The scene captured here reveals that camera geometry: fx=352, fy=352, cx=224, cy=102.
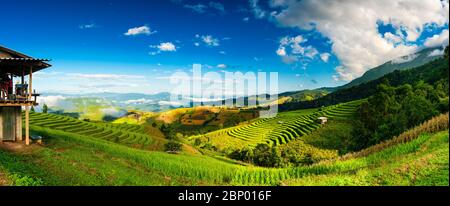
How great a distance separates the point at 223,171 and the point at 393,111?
1778 cm

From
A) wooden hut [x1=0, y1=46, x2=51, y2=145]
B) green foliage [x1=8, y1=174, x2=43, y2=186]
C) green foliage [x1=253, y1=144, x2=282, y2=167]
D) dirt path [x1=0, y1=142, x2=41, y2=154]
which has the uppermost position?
wooden hut [x1=0, y1=46, x2=51, y2=145]

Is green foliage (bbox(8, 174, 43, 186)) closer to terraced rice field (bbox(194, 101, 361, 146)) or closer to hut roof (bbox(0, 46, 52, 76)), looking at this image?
hut roof (bbox(0, 46, 52, 76))

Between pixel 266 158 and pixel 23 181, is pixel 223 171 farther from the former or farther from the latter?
pixel 266 158

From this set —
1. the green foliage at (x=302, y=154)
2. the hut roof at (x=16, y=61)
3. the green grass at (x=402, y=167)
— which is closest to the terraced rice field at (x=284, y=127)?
the green foliage at (x=302, y=154)

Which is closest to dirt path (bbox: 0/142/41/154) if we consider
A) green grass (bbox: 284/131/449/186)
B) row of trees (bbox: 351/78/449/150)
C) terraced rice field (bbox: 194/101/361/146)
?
green grass (bbox: 284/131/449/186)

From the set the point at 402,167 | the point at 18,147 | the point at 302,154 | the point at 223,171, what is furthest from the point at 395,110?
the point at 18,147

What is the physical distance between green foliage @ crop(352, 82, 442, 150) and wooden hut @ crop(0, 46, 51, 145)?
1833 centimetres

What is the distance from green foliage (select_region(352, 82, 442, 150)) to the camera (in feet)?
65.9

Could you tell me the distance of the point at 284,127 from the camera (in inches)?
2302

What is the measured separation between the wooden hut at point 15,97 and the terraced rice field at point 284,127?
39.3m

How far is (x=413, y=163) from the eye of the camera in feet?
24.5
